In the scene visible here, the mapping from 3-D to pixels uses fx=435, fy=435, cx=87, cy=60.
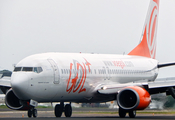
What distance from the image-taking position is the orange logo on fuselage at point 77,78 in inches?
1123

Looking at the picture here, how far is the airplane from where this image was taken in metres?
26.0

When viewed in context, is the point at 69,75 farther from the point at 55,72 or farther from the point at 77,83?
the point at 55,72

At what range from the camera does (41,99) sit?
26.8m

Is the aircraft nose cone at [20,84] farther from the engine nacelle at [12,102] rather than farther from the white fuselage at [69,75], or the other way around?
the engine nacelle at [12,102]

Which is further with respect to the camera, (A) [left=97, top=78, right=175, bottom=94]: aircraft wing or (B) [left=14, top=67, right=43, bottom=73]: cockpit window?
(A) [left=97, top=78, right=175, bottom=94]: aircraft wing

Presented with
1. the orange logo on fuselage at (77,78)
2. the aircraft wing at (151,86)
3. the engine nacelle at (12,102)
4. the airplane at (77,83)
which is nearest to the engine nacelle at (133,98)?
the airplane at (77,83)

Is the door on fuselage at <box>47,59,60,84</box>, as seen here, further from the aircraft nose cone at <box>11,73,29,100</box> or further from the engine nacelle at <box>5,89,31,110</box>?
the engine nacelle at <box>5,89,31,110</box>

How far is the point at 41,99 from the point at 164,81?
27.1 feet

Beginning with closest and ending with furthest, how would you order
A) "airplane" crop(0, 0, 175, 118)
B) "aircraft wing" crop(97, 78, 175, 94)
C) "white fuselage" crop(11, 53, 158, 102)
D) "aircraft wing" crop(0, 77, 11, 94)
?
"white fuselage" crop(11, 53, 158, 102)
"airplane" crop(0, 0, 175, 118)
"aircraft wing" crop(97, 78, 175, 94)
"aircraft wing" crop(0, 77, 11, 94)

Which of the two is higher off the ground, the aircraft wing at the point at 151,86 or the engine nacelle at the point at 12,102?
the aircraft wing at the point at 151,86

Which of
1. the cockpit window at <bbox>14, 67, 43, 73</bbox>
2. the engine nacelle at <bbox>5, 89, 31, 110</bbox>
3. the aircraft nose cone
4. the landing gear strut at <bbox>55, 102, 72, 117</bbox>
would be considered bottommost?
the landing gear strut at <bbox>55, 102, 72, 117</bbox>

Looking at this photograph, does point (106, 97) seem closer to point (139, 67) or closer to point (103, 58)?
point (103, 58)

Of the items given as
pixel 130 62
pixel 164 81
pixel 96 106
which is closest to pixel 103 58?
pixel 130 62

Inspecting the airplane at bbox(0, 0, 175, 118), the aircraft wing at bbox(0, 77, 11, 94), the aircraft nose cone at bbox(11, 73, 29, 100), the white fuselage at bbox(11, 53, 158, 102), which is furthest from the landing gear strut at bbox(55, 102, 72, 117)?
the aircraft nose cone at bbox(11, 73, 29, 100)
